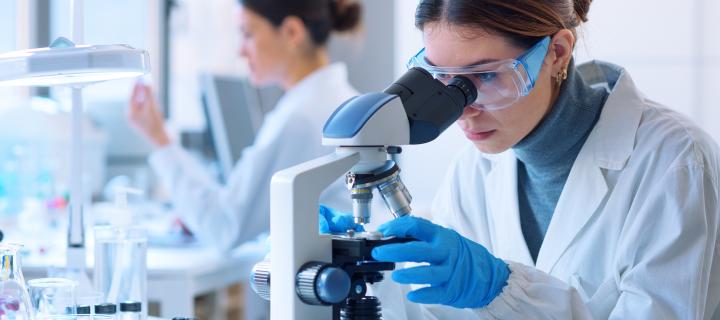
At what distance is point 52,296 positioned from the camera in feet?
4.61

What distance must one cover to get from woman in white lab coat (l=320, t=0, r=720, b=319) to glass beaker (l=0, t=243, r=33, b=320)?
1.61 feet

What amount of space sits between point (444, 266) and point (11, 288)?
653mm

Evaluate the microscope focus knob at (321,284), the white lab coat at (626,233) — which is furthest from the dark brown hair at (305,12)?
the microscope focus knob at (321,284)

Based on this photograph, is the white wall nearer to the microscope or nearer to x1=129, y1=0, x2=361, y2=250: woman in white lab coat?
x1=129, y1=0, x2=361, y2=250: woman in white lab coat

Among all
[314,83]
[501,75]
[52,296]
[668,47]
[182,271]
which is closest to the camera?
[52,296]

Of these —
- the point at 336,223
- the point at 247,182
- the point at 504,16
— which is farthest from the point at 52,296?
the point at 247,182

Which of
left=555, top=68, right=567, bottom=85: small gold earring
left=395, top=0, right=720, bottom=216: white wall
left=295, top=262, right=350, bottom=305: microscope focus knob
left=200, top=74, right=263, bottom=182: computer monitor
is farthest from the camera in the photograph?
left=395, top=0, right=720, bottom=216: white wall

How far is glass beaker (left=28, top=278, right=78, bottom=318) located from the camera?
1.39 meters

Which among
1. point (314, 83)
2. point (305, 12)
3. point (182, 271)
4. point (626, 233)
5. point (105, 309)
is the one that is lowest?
point (182, 271)

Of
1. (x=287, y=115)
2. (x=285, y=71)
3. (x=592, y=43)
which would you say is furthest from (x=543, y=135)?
(x=592, y=43)

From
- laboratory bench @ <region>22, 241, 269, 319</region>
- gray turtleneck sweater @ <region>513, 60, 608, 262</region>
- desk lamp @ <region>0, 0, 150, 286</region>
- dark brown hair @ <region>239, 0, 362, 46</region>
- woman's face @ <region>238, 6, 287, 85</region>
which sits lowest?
laboratory bench @ <region>22, 241, 269, 319</region>

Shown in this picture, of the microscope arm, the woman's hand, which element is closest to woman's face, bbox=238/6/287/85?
the woman's hand

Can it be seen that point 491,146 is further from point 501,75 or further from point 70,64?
point 70,64

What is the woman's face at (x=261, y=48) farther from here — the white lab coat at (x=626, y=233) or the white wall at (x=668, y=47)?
the white lab coat at (x=626, y=233)
